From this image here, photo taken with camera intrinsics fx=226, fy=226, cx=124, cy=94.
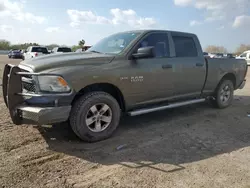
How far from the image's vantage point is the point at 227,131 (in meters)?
4.48

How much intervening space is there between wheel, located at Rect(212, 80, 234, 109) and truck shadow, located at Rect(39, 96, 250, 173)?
69cm

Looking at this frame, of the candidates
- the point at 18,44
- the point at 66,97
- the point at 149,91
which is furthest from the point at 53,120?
the point at 18,44

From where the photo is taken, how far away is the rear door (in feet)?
15.9

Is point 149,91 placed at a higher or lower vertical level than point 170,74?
lower

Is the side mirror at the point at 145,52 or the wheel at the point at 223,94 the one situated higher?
the side mirror at the point at 145,52

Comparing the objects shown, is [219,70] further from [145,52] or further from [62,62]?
[62,62]

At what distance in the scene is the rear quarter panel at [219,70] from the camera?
5.62 m

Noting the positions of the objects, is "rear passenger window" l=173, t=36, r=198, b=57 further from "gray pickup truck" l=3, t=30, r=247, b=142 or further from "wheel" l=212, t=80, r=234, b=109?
"wheel" l=212, t=80, r=234, b=109

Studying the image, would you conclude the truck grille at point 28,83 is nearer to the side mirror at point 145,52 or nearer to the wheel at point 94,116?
the wheel at point 94,116

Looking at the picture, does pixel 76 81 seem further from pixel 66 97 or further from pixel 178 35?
pixel 178 35

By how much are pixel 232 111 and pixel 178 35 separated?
259cm

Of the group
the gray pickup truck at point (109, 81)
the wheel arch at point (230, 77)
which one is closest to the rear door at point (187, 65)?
the gray pickup truck at point (109, 81)

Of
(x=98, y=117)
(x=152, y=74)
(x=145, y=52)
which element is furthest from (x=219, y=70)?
(x=98, y=117)

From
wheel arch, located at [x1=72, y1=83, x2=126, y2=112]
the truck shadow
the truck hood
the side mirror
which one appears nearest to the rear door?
the truck shadow
